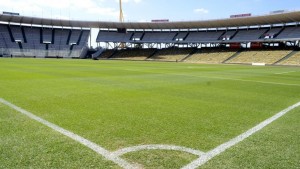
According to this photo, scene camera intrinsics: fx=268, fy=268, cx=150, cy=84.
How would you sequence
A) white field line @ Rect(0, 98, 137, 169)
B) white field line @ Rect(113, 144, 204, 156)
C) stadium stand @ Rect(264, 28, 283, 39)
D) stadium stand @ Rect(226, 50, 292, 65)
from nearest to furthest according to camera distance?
1. white field line @ Rect(0, 98, 137, 169)
2. white field line @ Rect(113, 144, 204, 156)
3. stadium stand @ Rect(226, 50, 292, 65)
4. stadium stand @ Rect(264, 28, 283, 39)

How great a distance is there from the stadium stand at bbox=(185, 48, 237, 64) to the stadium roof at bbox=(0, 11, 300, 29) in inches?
278

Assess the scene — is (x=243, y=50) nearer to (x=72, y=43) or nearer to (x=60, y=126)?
(x=72, y=43)

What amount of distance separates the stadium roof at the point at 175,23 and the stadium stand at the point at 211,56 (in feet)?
23.2

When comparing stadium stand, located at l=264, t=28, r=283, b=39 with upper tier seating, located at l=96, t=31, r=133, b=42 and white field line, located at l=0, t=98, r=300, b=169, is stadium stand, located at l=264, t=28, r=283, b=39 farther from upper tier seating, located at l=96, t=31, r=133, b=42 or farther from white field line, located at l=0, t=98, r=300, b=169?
white field line, located at l=0, t=98, r=300, b=169

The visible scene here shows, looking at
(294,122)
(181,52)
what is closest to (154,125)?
A: (294,122)

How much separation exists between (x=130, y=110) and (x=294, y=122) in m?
3.95

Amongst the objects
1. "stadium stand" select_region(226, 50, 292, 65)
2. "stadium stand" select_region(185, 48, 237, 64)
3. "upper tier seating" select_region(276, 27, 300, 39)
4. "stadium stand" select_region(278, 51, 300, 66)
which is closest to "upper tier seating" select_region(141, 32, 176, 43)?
"stadium stand" select_region(185, 48, 237, 64)

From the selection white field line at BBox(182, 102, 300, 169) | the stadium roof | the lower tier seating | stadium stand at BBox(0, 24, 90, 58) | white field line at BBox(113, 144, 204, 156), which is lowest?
white field line at BBox(182, 102, 300, 169)

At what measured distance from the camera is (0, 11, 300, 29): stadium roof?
60.9m

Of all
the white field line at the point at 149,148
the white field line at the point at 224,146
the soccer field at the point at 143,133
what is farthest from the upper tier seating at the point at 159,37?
→ the white field line at the point at 149,148

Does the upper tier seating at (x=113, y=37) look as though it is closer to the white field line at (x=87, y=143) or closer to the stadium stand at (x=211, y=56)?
the stadium stand at (x=211, y=56)

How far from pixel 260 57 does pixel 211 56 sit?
1233 centimetres

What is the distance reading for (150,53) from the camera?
81875mm

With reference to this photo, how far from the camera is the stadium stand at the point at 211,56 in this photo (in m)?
65.1
